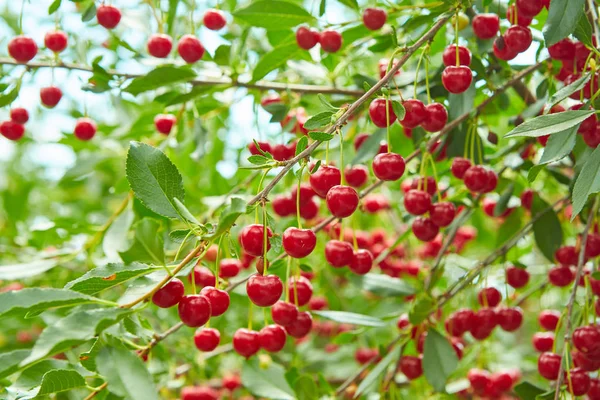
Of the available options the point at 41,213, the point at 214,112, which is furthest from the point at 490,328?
the point at 41,213

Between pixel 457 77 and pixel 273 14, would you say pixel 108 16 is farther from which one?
pixel 457 77

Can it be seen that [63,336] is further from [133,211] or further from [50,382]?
[133,211]

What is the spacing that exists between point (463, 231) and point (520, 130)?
61.6 inches

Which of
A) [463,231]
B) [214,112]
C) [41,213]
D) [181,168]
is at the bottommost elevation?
[41,213]

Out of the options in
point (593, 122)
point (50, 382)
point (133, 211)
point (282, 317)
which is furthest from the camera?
point (133, 211)

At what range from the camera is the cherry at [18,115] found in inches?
70.1

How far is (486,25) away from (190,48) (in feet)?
2.44

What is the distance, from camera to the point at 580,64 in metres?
1.38

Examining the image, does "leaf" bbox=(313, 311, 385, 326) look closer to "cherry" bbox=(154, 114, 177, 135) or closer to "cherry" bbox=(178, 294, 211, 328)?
"cherry" bbox=(178, 294, 211, 328)

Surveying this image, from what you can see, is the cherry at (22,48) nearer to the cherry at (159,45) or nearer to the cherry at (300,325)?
the cherry at (159,45)

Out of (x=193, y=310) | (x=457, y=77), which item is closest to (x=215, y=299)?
(x=193, y=310)

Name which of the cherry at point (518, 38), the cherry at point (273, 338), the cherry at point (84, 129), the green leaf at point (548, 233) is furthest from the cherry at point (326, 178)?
the cherry at point (84, 129)

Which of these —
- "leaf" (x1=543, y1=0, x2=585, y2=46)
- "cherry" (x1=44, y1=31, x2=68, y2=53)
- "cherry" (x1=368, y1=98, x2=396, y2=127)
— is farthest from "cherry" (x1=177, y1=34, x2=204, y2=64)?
"leaf" (x1=543, y1=0, x2=585, y2=46)

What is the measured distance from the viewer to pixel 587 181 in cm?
102
